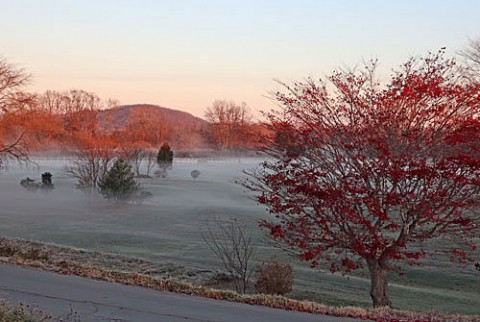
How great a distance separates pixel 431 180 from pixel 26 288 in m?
8.67

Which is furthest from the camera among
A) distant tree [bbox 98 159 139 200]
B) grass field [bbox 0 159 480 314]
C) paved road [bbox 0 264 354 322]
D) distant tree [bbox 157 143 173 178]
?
distant tree [bbox 157 143 173 178]

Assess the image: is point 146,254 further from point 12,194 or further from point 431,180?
point 12,194

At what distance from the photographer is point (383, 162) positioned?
1270cm

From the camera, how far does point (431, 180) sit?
1261 cm

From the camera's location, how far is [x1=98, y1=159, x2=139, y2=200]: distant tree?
4319 centimetres

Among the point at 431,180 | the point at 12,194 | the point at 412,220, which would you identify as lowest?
the point at 12,194

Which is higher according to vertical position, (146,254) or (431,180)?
(431,180)

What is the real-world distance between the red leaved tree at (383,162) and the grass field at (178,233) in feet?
10.7

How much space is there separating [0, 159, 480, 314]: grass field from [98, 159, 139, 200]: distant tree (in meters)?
0.85

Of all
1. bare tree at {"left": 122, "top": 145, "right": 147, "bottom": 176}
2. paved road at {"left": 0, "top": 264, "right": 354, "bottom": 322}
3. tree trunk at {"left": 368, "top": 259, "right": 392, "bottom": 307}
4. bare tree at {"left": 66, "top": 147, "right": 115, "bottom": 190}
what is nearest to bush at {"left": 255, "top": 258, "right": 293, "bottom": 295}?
tree trunk at {"left": 368, "top": 259, "right": 392, "bottom": 307}

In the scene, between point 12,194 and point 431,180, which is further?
point 12,194

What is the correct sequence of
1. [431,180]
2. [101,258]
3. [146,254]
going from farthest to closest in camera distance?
1. [146,254]
2. [101,258]
3. [431,180]

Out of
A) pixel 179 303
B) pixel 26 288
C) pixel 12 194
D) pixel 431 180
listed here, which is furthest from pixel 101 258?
pixel 12 194

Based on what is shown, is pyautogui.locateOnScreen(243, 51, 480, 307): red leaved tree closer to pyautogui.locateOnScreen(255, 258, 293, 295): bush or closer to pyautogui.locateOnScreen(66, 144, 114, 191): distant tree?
pyautogui.locateOnScreen(255, 258, 293, 295): bush
